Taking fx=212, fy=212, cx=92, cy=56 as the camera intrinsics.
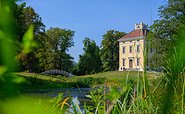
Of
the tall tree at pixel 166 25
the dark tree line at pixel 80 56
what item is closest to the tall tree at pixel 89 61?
the dark tree line at pixel 80 56

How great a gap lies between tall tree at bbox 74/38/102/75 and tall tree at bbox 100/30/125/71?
162 cm

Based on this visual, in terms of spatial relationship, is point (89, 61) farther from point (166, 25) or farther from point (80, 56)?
point (166, 25)

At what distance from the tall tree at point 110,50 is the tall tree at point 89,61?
63.6 inches

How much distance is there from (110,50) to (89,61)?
12.9ft

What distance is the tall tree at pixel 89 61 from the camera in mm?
34344

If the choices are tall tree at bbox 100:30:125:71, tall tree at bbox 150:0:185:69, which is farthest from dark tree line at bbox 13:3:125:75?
tall tree at bbox 150:0:185:69

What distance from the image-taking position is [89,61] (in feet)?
113

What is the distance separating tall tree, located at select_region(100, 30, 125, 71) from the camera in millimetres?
34781

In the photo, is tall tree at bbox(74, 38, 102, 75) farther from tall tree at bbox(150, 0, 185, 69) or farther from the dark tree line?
tall tree at bbox(150, 0, 185, 69)

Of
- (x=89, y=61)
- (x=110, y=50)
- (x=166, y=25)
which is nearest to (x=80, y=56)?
(x=89, y=61)

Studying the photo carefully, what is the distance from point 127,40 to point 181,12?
41.9 ft

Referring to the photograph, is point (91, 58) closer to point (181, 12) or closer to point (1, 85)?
point (181, 12)

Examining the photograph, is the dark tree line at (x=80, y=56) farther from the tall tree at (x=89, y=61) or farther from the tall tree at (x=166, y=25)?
the tall tree at (x=166, y=25)

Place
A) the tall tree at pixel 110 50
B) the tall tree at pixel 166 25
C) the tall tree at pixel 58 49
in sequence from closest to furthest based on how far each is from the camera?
the tall tree at pixel 166 25, the tall tree at pixel 58 49, the tall tree at pixel 110 50
